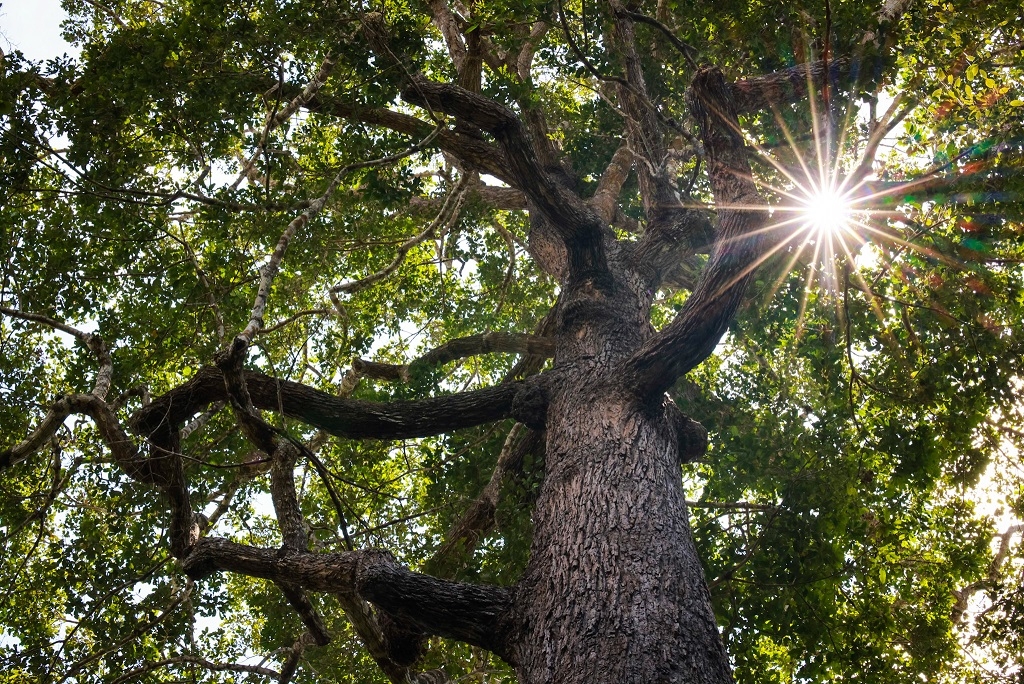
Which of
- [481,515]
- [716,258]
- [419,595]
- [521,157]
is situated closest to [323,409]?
[419,595]

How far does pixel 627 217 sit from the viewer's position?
9938mm

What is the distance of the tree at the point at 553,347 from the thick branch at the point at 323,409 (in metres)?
0.02

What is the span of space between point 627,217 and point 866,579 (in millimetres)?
5408

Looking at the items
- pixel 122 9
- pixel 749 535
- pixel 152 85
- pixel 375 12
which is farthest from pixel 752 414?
pixel 122 9

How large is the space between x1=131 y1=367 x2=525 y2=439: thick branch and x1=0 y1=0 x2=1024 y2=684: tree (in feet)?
0.07

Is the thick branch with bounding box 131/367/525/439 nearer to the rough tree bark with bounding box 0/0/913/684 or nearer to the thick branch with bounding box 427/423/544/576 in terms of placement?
the rough tree bark with bounding box 0/0/913/684

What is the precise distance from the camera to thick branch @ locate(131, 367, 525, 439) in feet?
17.2

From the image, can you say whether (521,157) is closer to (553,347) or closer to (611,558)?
(553,347)

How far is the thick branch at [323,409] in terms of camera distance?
206 inches

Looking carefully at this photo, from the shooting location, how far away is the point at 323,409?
5.22m

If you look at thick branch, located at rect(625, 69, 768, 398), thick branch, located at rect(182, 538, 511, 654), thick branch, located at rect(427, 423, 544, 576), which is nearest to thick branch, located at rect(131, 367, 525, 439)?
thick branch, located at rect(427, 423, 544, 576)

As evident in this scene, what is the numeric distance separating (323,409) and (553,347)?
2.48 metres

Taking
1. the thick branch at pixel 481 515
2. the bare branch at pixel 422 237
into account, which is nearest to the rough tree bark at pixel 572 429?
the thick branch at pixel 481 515

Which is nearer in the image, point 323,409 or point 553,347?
point 323,409
